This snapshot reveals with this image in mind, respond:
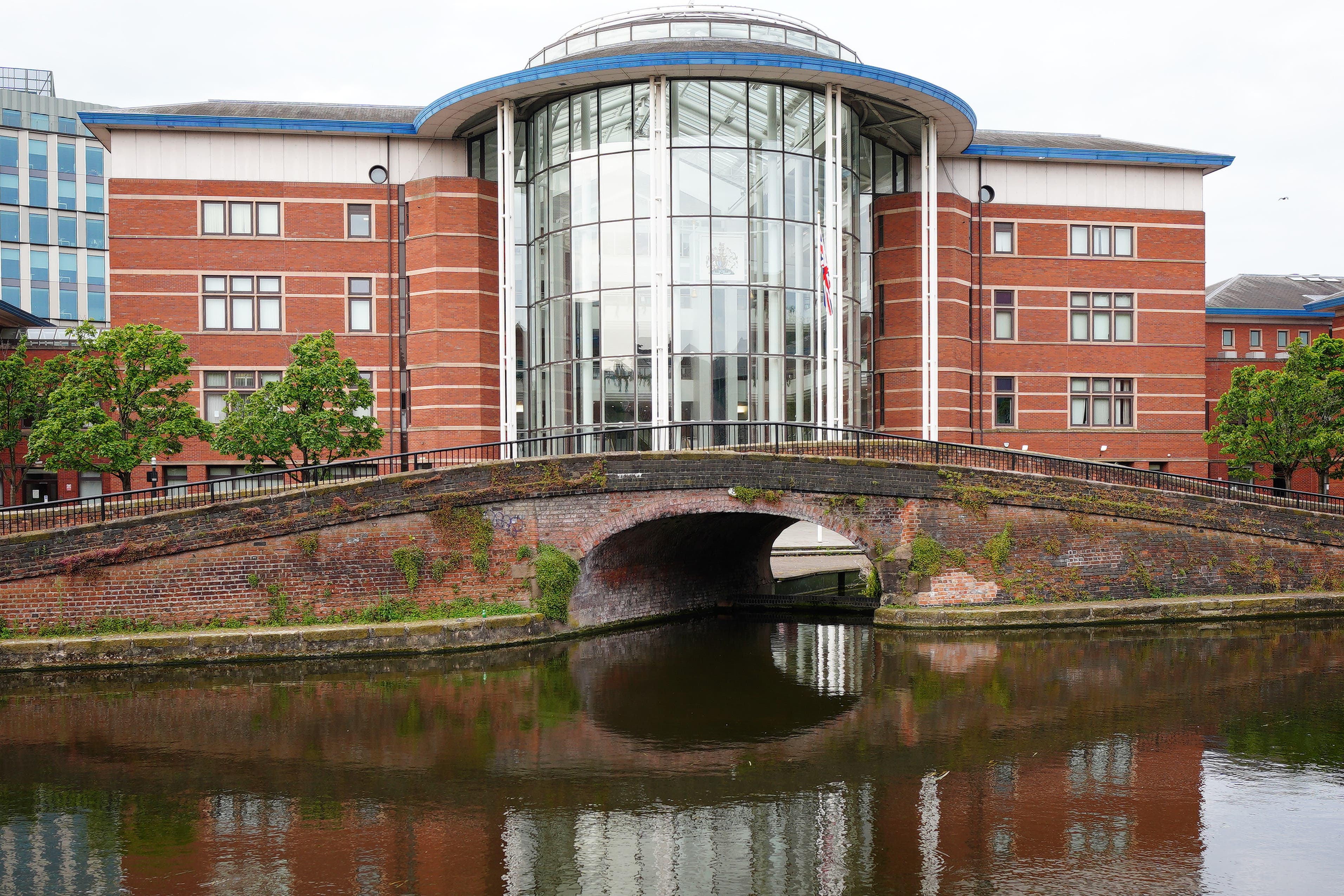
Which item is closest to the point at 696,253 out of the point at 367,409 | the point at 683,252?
the point at 683,252

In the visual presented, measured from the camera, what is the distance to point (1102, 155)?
132 feet

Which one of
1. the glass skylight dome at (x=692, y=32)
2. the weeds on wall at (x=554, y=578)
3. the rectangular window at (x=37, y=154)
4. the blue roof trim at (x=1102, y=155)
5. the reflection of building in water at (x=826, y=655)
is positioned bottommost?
the reflection of building in water at (x=826, y=655)

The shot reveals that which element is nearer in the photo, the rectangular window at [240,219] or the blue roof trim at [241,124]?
the blue roof trim at [241,124]

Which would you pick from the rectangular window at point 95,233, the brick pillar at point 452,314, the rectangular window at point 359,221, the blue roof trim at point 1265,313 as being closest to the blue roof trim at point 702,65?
the brick pillar at point 452,314

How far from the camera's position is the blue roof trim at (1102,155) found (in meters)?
39.7

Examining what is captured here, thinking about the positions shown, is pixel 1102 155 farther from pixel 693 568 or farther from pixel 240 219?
pixel 240 219

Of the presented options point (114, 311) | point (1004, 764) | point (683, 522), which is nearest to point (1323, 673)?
point (1004, 764)

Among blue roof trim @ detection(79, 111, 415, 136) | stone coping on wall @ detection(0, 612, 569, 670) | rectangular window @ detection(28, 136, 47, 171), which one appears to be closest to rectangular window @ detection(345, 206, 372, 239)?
blue roof trim @ detection(79, 111, 415, 136)

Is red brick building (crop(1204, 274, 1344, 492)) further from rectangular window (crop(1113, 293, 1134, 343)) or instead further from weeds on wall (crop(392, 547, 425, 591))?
weeds on wall (crop(392, 547, 425, 591))

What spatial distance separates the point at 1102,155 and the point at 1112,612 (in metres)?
22.8

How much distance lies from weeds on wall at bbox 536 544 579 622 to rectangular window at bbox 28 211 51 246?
233 feet

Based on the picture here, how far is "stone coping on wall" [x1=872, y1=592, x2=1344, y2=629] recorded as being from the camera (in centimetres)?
2312

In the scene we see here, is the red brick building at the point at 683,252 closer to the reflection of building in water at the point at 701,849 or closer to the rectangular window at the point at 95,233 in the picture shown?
the reflection of building in water at the point at 701,849

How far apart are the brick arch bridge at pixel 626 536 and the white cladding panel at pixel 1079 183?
1862 centimetres
